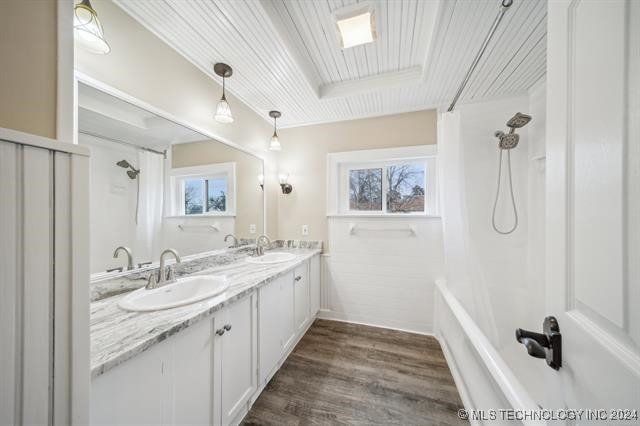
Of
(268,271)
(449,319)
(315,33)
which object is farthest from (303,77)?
(449,319)

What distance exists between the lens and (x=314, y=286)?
2359 mm

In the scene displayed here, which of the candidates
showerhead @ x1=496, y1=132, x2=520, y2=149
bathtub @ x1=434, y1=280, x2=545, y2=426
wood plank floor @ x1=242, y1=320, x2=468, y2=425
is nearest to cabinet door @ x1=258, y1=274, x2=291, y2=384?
wood plank floor @ x1=242, y1=320, x2=468, y2=425

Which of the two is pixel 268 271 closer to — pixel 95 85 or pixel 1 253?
pixel 1 253

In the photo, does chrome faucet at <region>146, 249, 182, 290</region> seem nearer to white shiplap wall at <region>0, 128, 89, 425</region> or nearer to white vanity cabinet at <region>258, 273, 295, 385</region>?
white vanity cabinet at <region>258, 273, 295, 385</region>

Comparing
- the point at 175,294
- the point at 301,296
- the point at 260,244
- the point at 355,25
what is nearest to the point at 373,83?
the point at 355,25

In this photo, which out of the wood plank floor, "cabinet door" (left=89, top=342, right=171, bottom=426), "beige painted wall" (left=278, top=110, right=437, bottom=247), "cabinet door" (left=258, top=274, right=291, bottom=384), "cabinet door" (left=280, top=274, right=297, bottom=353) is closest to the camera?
"cabinet door" (left=89, top=342, right=171, bottom=426)

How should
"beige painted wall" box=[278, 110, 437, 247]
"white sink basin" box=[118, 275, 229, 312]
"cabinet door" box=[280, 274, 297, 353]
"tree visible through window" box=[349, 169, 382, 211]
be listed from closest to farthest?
"white sink basin" box=[118, 275, 229, 312] < "cabinet door" box=[280, 274, 297, 353] < "beige painted wall" box=[278, 110, 437, 247] < "tree visible through window" box=[349, 169, 382, 211]

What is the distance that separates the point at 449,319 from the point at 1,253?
7.56 feet

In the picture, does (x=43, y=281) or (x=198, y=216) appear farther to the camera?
(x=198, y=216)

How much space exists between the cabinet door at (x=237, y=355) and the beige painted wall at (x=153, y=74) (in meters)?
1.35

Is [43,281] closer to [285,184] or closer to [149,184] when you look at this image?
[149,184]

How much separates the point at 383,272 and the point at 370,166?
48.3 inches

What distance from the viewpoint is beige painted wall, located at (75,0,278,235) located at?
41.9 inches

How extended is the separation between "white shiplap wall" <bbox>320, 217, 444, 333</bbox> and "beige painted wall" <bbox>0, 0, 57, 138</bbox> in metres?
2.18
